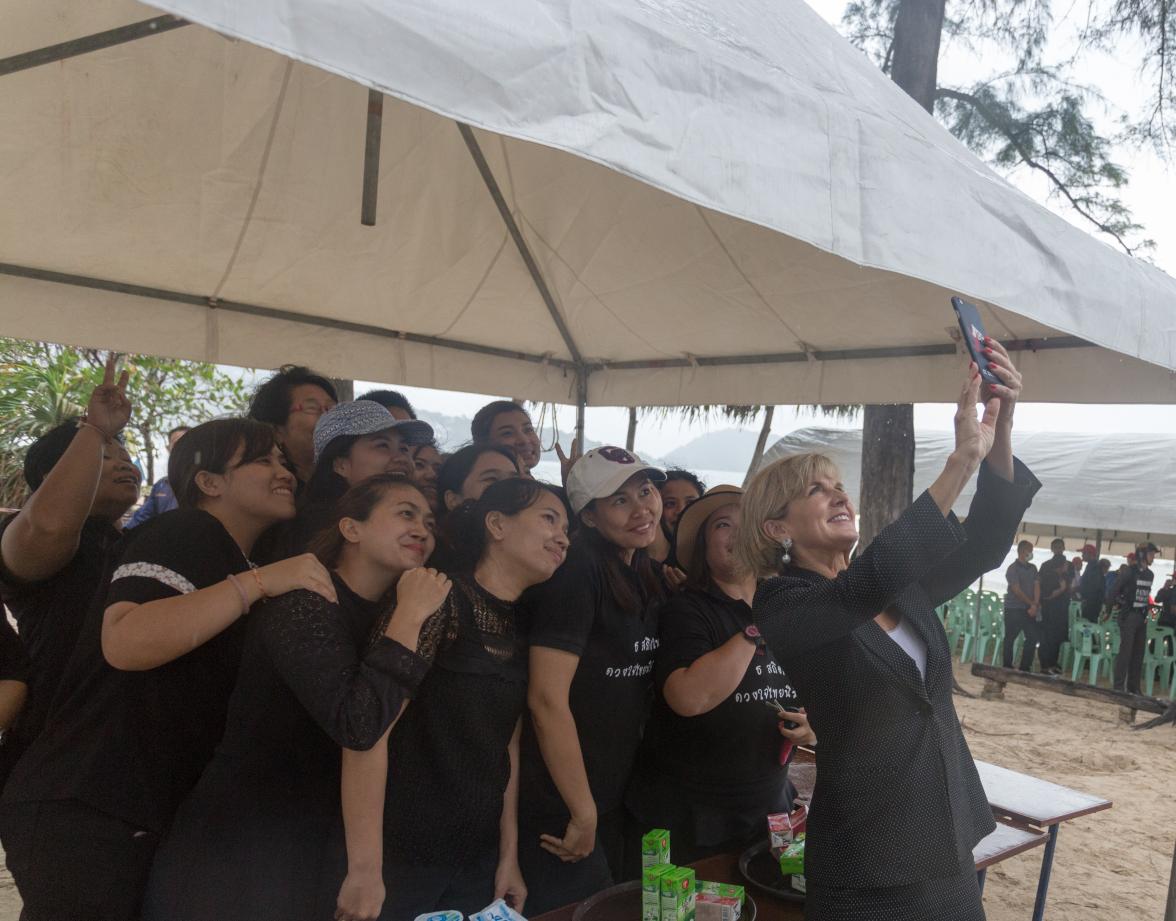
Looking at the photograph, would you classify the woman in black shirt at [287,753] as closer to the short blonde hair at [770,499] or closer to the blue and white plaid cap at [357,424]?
the short blonde hair at [770,499]

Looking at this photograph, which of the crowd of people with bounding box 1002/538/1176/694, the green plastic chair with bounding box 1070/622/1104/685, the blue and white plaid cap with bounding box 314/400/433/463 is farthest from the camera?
the crowd of people with bounding box 1002/538/1176/694

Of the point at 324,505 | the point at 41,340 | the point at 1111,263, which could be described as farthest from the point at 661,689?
the point at 41,340

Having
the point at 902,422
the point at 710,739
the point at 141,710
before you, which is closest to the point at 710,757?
the point at 710,739

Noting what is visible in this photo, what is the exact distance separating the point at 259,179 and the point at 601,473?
1.86m

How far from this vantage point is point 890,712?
65.3 inches

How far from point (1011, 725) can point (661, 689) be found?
7467 mm

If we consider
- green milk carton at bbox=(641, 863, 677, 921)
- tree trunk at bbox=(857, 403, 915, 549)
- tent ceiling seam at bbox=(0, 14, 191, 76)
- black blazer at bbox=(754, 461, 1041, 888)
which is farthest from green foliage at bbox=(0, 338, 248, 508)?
black blazer at bbox=(754, 461, 1041, 888)

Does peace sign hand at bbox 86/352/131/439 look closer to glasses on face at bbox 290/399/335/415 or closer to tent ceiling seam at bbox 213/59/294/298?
glasses on face at bbox 290/399/335/415

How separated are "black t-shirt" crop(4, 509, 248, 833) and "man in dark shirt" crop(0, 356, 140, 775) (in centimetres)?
26

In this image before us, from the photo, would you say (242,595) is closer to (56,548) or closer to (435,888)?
(56,548)

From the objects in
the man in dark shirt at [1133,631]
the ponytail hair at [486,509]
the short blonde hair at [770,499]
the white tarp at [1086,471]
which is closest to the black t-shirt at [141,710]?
the ponytail hair at [486,509]

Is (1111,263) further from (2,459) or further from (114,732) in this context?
(2,459)

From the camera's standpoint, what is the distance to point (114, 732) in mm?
1602

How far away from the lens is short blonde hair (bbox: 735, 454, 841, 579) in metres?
1.86
